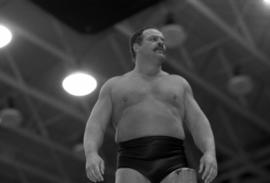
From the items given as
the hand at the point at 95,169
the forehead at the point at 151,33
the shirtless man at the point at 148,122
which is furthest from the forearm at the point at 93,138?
the forehead at the point at 151,33

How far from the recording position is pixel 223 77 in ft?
60.3

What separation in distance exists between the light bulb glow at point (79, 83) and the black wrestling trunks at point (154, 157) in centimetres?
995

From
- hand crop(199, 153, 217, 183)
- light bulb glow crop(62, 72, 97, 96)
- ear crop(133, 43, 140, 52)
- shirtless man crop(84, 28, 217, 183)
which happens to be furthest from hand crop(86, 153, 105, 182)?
light bulb glow crop(62, 72, 97, 96)

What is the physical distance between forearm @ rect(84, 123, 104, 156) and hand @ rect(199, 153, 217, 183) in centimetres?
76

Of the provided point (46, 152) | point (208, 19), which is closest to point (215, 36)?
point (208, 19)

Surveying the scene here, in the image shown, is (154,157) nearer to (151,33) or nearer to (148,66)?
(148,66)

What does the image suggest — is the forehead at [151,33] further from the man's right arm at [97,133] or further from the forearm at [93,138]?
the forearm at [93,138]

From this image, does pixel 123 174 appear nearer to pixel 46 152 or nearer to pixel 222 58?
pixel 222 58

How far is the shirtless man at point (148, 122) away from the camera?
4.37 meters

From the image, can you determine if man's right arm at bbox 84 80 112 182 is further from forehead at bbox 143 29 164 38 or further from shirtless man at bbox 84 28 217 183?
forehead at bbox 143 29 164 38

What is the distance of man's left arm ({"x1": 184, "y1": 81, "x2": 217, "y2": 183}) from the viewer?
428 cm

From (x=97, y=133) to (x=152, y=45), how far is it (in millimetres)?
811

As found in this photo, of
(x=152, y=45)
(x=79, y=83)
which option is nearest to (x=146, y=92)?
(x=152, y=45)

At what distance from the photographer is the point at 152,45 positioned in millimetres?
4770
